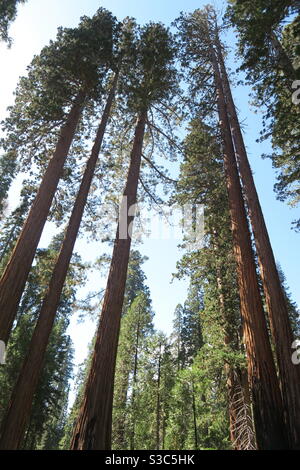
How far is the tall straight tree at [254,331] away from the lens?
4.63m

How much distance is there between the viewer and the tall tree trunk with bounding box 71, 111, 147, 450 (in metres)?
4.86

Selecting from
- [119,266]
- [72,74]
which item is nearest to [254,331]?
[119,266]

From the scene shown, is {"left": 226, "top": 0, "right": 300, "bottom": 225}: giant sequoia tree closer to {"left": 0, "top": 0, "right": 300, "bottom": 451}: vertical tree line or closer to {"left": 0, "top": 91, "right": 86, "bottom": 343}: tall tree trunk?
{"left": 0, "top": 0, "right": 300, "bottom": 451}: vertical tree line

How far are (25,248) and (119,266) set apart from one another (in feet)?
7.50

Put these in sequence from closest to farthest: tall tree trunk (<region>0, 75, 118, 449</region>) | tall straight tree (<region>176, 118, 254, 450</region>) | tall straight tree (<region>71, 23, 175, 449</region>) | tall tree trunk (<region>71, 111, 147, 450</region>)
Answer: tall tree trunk (<region>71, 111, 147, 450</region>)
tall straight tree (<region>71, 23, 175, 449</region>)
tall tree trunk (<region>0, 75, 118, 449</region>)
tall straight tree (<region>176, 118, 254, 450</region>)

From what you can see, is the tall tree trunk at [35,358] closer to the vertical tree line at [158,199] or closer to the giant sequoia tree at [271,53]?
the vertical tree line at [158,199]

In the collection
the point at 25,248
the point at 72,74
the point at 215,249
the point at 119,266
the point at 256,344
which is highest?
the point at 72,74

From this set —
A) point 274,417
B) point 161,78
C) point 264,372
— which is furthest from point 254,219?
point 161,78

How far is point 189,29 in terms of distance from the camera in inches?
476

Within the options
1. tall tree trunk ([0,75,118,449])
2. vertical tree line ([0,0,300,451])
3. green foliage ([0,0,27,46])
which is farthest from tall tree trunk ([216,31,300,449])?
green foliage ([0,0,27,46])

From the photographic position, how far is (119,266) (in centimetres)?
719

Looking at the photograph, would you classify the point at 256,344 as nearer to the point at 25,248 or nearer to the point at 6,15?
the point at 25,248

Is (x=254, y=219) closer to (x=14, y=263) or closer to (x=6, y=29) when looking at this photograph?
(x=14, y=263)

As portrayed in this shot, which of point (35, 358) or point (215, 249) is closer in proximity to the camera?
point (35, 358)
